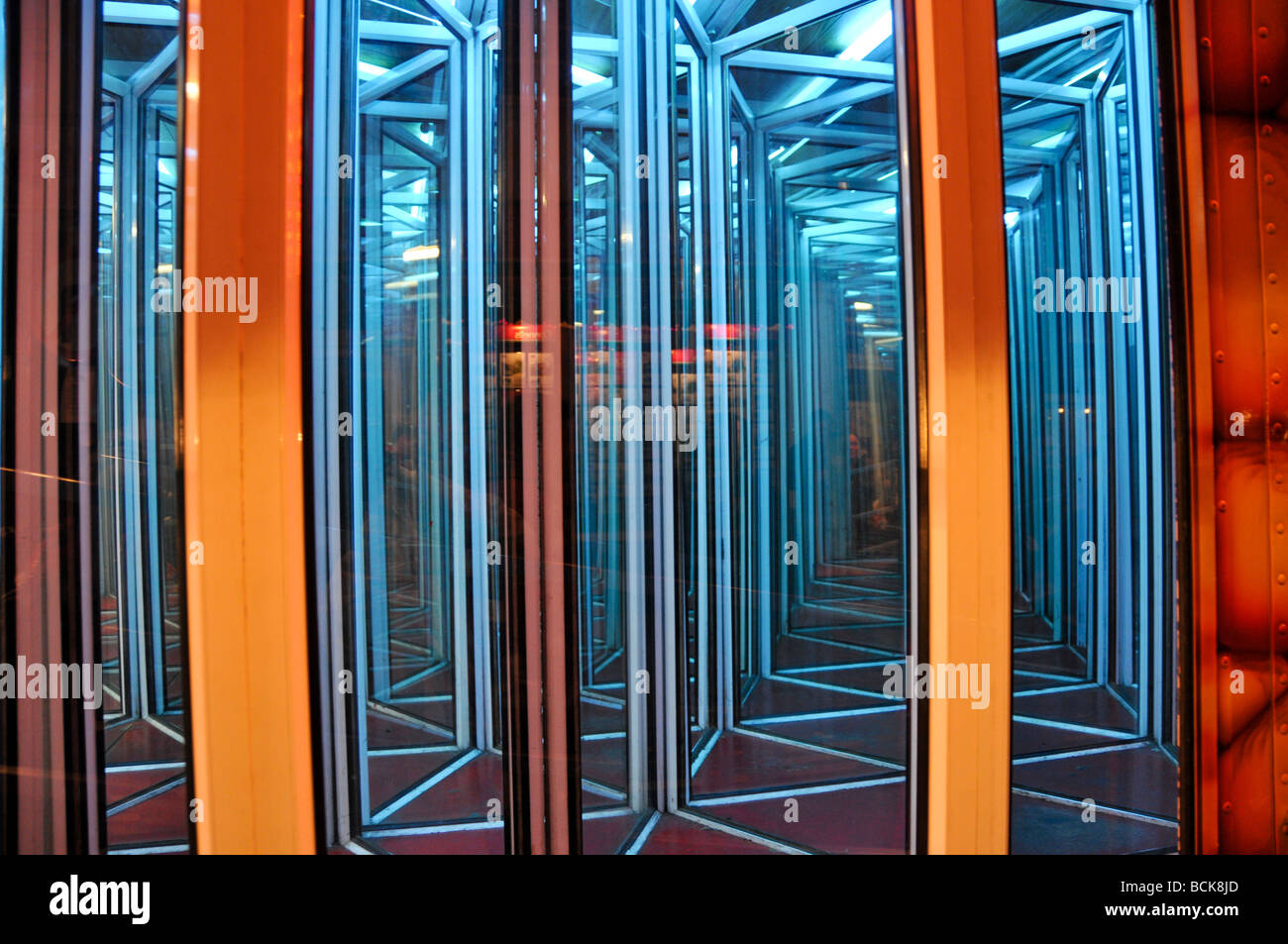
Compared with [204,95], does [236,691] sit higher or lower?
lower

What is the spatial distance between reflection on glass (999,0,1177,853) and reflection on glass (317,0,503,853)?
233 cm

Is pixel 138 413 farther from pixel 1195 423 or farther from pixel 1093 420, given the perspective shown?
pixel 1093 420

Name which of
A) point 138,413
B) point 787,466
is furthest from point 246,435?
point 787,466

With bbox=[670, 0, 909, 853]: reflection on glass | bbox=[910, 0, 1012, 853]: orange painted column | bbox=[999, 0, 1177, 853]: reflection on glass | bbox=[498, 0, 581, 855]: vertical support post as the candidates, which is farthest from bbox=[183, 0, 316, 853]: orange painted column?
bbox=[999, 0, 1177, 853]: reflection on glass

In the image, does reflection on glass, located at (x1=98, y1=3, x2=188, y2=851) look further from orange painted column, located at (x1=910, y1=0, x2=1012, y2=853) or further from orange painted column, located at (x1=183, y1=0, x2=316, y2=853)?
orange painted column, located at (x1=910, y1=0, x2=1012, y2=853)

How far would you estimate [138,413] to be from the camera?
12.0 feet

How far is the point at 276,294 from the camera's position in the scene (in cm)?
176

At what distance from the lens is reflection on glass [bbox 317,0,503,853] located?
3061 mm

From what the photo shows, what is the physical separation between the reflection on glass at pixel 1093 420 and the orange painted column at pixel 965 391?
157 cm

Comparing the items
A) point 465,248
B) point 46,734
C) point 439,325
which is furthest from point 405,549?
point 46,734

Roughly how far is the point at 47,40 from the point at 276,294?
38.3 inches

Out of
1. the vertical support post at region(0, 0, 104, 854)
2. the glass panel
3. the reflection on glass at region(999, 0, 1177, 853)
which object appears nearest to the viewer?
the vertical support post at region(0, 0, 104, 854)

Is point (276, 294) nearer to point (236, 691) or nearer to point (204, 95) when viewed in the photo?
point (204, 95)

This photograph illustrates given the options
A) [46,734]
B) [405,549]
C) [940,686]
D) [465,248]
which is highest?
[465,248]
